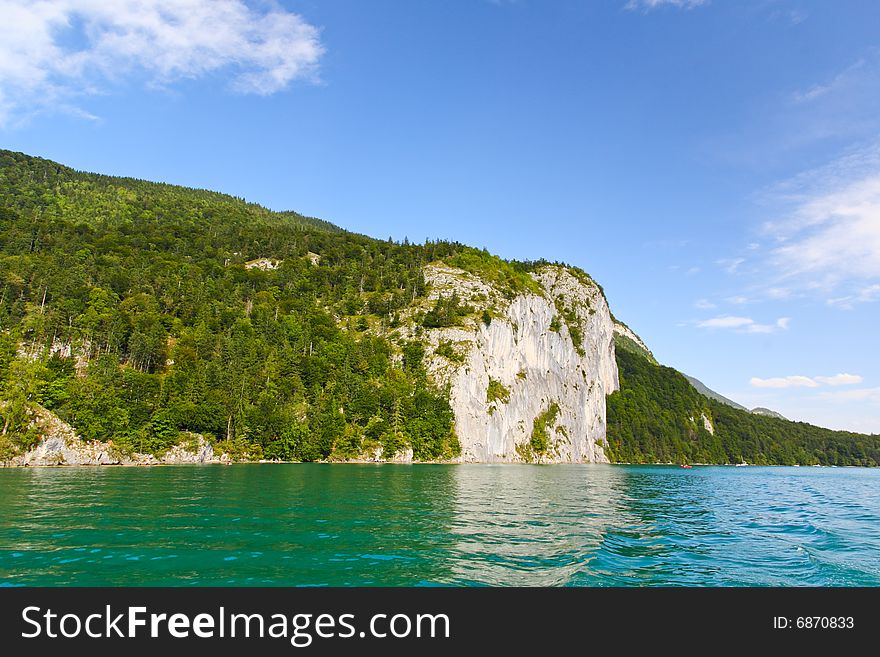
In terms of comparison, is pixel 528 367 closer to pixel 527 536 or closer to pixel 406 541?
pixel 527 536

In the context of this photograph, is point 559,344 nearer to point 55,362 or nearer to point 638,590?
point 55,362

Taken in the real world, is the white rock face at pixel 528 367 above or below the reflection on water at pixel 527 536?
above

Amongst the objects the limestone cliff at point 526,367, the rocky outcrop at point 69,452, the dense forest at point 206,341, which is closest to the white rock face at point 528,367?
the limestone cliff at point 526,367

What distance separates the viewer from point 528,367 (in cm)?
14112

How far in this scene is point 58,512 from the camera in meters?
24.7

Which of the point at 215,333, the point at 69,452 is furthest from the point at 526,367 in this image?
the point at 69,452

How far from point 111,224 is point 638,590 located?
184867 millimetres

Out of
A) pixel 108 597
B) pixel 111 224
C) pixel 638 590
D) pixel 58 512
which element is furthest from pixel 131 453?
pixel 111 224

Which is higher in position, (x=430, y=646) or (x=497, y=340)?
(x=497, y=340)

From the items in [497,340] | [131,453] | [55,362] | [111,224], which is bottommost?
[131,453]

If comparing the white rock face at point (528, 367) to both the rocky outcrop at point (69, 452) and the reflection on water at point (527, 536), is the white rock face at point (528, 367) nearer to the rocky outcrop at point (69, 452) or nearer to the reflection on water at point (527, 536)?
the rocky outcrop at point (69, 452)

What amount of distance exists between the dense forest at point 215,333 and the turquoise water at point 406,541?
1915 inches

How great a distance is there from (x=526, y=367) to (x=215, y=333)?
7596 cm

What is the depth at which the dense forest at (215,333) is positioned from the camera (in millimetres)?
80062
